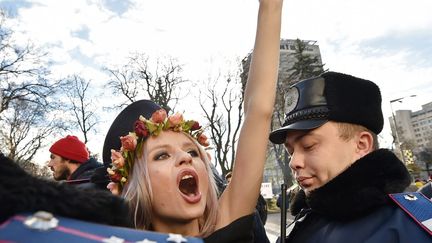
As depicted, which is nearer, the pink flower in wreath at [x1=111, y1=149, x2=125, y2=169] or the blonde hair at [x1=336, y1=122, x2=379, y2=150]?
the blonde hair at [x1=336, y1=122, x2=379, y2=150]

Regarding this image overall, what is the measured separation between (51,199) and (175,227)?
1.26m

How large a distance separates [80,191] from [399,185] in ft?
Result: 4.69

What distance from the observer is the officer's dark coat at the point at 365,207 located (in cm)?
149

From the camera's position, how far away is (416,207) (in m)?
1.57

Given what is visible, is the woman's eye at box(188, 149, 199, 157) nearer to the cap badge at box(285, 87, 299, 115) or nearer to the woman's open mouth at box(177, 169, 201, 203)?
the woman's open mouth at box(177, 169, 201, 203)

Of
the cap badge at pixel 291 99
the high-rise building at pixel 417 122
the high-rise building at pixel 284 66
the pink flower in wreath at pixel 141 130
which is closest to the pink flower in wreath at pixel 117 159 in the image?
the pink flower in wreath at pixel 141 130

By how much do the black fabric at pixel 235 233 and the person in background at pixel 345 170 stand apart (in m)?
0.26

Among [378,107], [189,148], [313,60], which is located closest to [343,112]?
[378,107]

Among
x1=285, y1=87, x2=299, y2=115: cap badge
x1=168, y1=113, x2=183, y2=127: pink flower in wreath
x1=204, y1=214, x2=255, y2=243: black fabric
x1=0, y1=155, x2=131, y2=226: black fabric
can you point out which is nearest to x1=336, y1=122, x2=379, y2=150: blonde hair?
x1=285, y1=87, x2=299, y2=115: cap badge

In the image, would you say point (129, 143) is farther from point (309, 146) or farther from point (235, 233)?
point (309, 146)

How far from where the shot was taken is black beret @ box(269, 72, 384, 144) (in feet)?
6.27

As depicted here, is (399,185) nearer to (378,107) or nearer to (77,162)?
(378,107)

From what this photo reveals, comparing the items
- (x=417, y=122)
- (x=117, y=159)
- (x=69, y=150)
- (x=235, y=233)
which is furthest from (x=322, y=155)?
(x=417, y=122)

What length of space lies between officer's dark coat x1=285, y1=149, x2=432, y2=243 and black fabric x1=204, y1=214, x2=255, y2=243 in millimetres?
261
